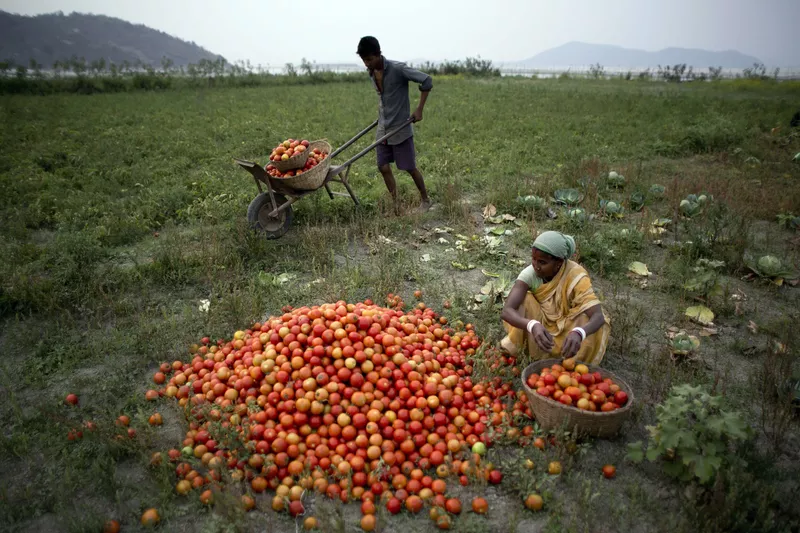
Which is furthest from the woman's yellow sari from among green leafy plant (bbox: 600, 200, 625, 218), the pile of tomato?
green leafy plant (bbox: 600, 200, 625, 218)

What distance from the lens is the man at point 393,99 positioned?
6258 mm

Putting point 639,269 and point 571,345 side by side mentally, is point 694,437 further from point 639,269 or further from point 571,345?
point 639,269

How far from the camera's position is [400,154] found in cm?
A: 690

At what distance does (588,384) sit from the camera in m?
3.20

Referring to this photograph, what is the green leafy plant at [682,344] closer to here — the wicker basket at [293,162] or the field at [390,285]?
the field at [390,285]

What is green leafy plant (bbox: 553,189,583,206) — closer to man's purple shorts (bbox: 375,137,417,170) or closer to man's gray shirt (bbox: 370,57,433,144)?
man's purple shorts (bbox: 375,137,417,170)

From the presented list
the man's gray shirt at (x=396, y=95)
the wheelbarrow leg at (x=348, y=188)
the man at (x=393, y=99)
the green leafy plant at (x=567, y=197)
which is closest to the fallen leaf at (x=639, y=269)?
the green leafy plant at (x=567, y=197)

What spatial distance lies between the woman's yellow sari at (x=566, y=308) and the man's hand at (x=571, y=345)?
25 centimetres

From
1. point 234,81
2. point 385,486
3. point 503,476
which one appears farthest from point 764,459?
point 234,81

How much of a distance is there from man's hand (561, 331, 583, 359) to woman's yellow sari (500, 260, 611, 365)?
0.81 feet

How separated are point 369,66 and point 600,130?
925 centimetres

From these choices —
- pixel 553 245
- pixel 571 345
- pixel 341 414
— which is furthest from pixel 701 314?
pixel 341 414

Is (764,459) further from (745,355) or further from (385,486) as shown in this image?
(385,486)

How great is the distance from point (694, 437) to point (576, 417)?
63 centimetres
